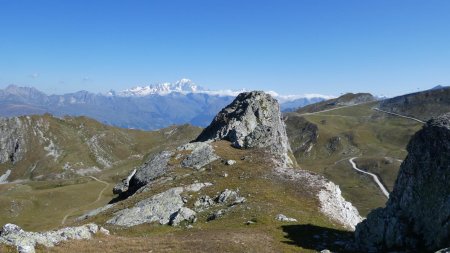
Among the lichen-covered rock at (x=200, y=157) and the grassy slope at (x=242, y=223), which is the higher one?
the lichen-covered rock at (x=200, y=157)

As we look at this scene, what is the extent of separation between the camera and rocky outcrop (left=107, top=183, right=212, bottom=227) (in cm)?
5458

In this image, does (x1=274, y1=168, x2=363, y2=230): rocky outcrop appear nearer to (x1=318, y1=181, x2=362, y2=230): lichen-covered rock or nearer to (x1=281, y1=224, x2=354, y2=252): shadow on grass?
(x1=318, y1=181, x2=362, y2=230): lichen-covered rock

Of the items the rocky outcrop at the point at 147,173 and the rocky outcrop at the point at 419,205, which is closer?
the rocky outcrop at the point at 419,205

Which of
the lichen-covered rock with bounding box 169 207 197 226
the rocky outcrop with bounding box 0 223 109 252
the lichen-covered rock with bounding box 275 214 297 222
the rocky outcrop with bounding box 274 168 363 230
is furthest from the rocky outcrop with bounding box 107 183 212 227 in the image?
the rocky outcrop with bounding box 274 168 363 230

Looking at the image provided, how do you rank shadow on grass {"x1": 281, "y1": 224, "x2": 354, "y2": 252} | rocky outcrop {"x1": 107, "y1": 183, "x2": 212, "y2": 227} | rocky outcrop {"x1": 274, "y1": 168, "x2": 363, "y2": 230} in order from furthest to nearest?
rocky outcrop {"x1": 274, "y1": 168, "x2": 363, "y2": 230} → rocky outcrop {"x1": 107, "y1": 183, "x2": 212, "y2": 227} → shadow on grass {"x1": 281, "y1": 224, "x2": 354, "y2": 252}

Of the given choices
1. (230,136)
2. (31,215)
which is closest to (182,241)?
(230,136)

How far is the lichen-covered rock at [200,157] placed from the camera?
3167 inches

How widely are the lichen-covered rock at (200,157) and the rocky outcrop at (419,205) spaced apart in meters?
41.6

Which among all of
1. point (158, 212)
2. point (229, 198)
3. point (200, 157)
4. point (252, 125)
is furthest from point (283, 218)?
point (252, 125)

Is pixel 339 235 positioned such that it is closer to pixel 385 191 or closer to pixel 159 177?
pixel 159 177

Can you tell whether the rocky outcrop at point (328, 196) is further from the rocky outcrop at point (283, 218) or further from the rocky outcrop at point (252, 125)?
the rocky outcrop at point (252, 125)

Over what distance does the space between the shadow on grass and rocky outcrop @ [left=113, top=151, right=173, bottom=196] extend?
124 feet

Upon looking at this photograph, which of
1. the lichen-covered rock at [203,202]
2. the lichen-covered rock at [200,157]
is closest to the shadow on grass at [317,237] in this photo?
the lichen-covered rock at [203,202]

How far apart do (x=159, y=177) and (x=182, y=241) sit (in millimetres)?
38052
